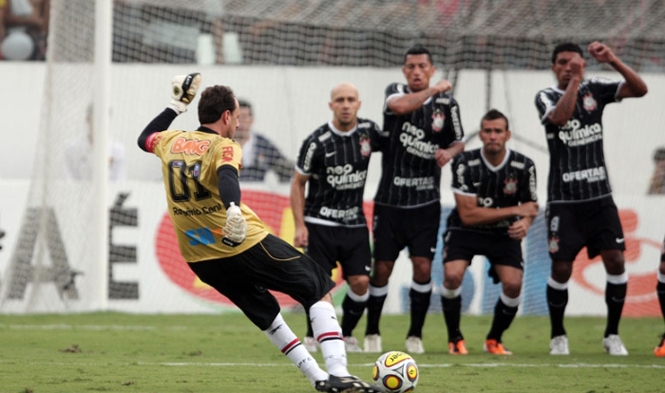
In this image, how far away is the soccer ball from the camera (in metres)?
7.22

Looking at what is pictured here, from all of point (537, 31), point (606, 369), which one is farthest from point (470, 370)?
point (537, 31)

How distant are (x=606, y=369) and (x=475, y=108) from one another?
9.55 metres

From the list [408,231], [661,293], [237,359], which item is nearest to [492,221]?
[408,231]

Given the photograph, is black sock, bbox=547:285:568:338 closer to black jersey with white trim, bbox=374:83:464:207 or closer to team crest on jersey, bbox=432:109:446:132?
black jersey with white trim, bbox=374:83:464:207

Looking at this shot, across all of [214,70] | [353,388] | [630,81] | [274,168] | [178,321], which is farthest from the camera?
[214,70]

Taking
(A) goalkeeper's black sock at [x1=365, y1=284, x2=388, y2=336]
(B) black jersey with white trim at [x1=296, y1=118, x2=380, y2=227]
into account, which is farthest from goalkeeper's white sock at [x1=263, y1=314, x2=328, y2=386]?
(A) goalkeeper's black sock at [x1=365, y1=284, x2=388, y2=336]

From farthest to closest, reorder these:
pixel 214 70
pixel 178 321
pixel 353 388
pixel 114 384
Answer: pixel 214 70
pixel 178 321
pixel 114 384
pixel 353 388

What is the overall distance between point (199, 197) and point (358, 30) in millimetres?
10989

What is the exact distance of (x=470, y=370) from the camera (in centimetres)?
902

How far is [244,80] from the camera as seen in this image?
1755 centimetres

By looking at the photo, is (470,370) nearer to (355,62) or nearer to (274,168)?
(274,168)

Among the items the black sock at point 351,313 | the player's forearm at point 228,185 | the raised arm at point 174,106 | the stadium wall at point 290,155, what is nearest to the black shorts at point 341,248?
the black sock at point 351,313

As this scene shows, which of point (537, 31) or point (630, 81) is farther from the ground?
point (537, 31)

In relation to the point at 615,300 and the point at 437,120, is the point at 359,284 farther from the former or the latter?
the point at 615,300
